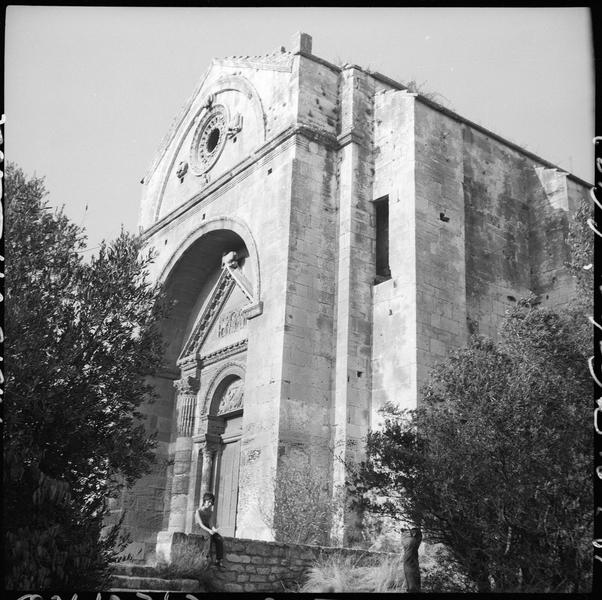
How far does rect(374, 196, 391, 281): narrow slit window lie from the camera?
1484cm

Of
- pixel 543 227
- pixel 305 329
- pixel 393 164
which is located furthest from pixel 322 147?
pixel 543 227

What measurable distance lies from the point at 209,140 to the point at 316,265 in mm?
6636

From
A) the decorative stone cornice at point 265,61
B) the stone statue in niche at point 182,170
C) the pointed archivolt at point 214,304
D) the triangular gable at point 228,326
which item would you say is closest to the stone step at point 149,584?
the triangular gable at point 228,326

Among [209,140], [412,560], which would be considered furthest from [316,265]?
[209,140]

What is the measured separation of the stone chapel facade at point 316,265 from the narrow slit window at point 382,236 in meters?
0.03

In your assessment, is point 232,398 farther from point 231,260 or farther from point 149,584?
point 149,584

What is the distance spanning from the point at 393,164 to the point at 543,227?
375 cm

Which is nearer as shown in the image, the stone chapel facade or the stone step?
the stone step

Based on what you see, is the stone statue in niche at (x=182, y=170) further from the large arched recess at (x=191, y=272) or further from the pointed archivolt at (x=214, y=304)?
the pointed archivolt at (x=214, y=304)

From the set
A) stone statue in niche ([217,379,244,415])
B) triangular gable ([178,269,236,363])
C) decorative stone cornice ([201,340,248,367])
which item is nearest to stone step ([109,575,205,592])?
stone statue in niche ([217,379,244,415])

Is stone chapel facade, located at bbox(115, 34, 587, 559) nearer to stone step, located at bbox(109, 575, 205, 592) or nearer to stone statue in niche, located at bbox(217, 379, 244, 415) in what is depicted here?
stone statue in niche, located at bbox(217, 379, 244, 415)

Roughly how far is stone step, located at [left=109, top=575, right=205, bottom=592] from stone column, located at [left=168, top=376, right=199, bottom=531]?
8.18 metres

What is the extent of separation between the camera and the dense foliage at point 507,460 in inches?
314

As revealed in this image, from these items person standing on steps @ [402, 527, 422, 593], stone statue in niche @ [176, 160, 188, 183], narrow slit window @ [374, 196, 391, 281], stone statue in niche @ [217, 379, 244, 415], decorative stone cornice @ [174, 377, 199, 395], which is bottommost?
person standing on steps @ [402, 527, 422, 593]
